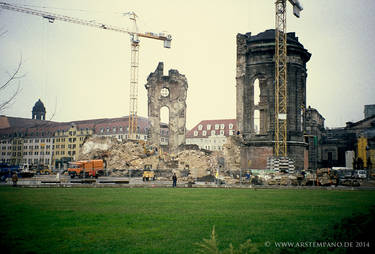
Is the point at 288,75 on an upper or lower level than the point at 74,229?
upper

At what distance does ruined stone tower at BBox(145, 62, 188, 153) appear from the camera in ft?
230

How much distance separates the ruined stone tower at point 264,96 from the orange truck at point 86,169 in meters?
20.6

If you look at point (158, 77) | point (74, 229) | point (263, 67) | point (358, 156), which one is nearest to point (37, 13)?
point (158, 77)

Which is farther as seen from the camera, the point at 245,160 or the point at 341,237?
the point at 245,160

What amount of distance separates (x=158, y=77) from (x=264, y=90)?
80.4 feet

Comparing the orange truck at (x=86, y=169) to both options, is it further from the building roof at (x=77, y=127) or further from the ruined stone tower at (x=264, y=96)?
the building roof at (x=77, y=127)

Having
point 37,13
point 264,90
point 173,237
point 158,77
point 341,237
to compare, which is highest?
point 37,13

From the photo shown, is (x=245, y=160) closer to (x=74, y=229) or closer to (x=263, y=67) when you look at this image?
(x=263, y=67)

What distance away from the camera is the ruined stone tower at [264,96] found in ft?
169

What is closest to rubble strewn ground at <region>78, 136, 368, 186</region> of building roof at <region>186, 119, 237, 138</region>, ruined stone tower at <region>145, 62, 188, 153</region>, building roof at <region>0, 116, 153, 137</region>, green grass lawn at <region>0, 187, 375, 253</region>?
ruined stone tower at <region>145, 62, 188, 153</region>

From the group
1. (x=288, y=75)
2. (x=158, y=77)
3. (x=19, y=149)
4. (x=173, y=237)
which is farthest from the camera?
(x=19, y=149)

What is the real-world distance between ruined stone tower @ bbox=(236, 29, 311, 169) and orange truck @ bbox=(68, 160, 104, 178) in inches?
812

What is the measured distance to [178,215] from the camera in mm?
13539

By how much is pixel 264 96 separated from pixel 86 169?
92.0 feet
